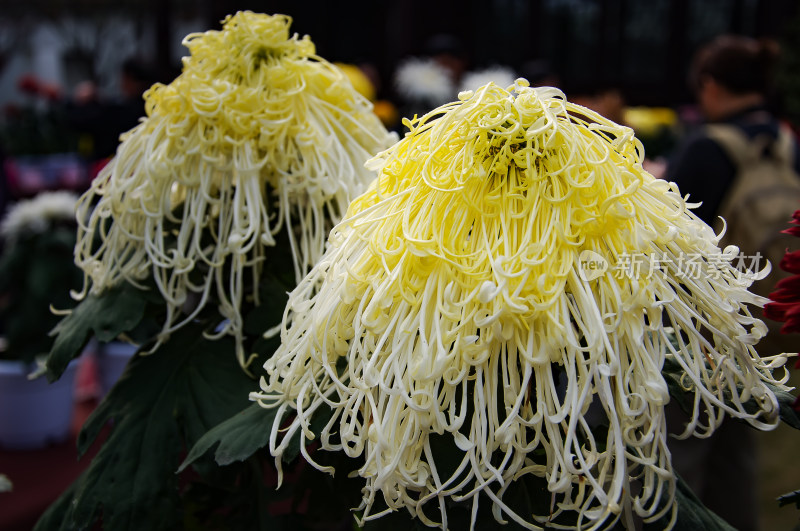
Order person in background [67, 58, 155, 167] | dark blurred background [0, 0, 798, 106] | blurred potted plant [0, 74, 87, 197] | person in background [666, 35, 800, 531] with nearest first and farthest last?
1. person in background [666, 35, 800, 531]
2. person in background [67, 58, 155, 167]
3. blurred potted plant [0, 74, 87, 197]
4. dark blurred background [0, 0, 798, 106]

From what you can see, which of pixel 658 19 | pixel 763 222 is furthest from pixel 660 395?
pixel 658 19

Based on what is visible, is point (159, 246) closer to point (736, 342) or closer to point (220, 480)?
point (220, 480)

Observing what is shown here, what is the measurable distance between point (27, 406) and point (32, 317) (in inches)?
9.8

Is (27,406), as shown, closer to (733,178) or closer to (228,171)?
(228,171)

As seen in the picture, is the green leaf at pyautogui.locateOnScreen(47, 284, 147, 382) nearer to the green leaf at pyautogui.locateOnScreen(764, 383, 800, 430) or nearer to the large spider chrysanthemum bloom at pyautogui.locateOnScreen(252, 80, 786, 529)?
Result: the large spider chrysanthemum bloom at pyautogui.locateOnScreen(252, 80, 786, 529)

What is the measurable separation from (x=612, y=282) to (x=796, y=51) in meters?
8.10

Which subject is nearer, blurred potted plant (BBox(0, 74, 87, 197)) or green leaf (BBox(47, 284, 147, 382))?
green leaf (BBox(47, 284, 147, 382))

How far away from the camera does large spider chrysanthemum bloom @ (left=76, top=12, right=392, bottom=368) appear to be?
89cm

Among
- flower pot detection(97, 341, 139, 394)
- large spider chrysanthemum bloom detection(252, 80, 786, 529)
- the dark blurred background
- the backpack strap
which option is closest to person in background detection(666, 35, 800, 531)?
the backpack strap

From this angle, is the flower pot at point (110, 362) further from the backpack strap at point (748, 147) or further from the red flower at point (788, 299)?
the backpack strap at point (748, 147)

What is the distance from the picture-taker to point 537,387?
59 cm

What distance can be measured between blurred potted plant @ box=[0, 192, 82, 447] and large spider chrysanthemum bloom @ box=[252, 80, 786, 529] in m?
1.27

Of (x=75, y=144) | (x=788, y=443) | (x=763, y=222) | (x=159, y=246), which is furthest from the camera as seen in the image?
(x=75, y=144)

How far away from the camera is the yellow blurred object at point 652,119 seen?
5.44 metres
